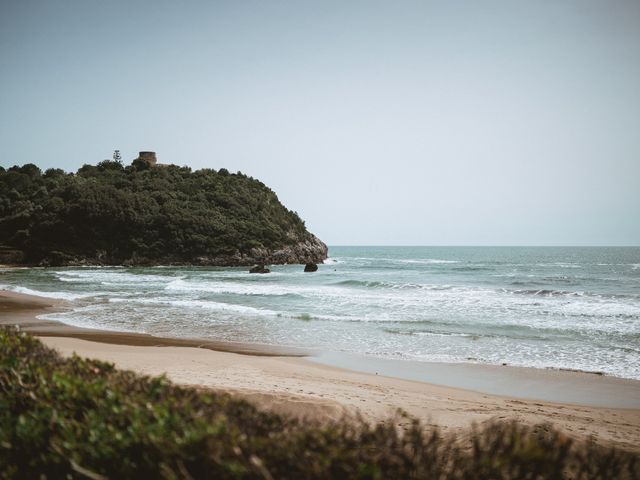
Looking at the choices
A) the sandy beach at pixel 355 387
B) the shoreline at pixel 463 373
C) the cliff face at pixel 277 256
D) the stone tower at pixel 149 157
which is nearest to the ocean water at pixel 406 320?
the shoreline at pixel 463 373

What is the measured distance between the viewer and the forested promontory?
2395 inches

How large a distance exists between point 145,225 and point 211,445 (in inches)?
2658

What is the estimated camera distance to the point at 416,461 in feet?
7.79

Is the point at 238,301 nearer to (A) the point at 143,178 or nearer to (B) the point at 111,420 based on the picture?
(B) the point at 111,420

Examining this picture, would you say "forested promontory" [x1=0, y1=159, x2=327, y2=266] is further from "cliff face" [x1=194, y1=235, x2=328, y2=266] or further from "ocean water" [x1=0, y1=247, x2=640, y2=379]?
"ocean water" [x1=0, y1=247, x2=640, y2=379]

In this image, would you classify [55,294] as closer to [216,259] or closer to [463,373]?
[463,373]

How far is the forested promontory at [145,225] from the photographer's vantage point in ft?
200

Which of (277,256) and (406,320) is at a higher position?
(277,256)

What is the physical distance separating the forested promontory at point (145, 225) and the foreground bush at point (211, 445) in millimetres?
61084

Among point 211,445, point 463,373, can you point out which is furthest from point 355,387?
point 211,445

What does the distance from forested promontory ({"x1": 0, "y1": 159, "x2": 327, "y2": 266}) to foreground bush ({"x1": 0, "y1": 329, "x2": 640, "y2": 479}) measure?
61.1 meters

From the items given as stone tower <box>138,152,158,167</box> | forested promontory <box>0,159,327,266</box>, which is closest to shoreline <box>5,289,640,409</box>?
forested promontory <box>0,159,327,266</box>

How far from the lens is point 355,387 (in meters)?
8.22

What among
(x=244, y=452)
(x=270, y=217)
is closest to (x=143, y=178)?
(x=270, y=217)
